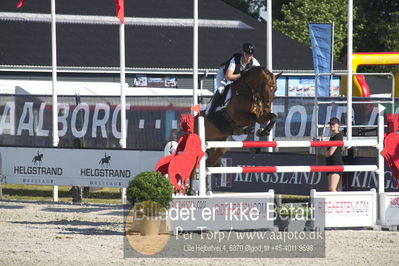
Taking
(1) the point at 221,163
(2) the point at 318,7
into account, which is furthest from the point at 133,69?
(1) the point at 221,163

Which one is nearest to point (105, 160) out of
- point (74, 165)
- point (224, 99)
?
point (74, 165)

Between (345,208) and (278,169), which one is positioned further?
(345,208)

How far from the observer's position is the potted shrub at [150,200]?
1126 cm

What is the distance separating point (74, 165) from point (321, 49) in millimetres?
6379

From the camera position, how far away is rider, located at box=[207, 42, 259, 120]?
14.0 meters

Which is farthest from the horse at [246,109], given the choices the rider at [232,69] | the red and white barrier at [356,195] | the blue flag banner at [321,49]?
the blue flag banner at [321,49]

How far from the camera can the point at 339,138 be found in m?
14.2

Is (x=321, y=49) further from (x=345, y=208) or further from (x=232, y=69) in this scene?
(x=345, y=208)

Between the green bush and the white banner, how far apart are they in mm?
4313

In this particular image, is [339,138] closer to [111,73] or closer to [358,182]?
[358,182]

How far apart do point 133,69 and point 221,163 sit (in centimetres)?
2182

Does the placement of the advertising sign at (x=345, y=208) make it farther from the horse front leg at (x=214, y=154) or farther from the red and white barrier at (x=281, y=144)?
the horse front leg at (x=214, y=154)

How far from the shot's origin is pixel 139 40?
40188mm

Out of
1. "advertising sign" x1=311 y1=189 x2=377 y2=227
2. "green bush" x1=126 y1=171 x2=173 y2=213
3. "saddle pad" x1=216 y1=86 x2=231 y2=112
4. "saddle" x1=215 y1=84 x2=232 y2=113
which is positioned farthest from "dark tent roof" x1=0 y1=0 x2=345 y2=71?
"green bush" x1=126 y1=171 x2=173 y2=213
